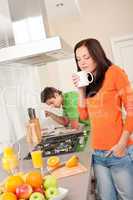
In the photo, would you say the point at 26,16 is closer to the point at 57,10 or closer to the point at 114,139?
the point at 114,139

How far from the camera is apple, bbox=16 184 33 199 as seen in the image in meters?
1.04

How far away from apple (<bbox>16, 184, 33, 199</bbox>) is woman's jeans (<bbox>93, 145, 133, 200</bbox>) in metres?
0.58

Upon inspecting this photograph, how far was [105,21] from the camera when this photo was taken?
443cm

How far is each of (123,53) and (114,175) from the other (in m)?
3.12

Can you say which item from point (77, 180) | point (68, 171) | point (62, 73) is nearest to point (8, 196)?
point (77, 180)

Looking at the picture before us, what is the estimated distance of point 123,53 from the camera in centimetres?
444

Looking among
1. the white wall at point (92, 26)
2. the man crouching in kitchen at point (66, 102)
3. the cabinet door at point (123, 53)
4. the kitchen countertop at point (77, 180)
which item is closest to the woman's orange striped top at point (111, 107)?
the kitchen countertop at point (77, 180)

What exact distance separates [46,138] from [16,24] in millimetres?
929

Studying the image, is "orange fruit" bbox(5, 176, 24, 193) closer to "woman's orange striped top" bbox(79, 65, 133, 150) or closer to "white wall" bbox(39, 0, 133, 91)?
"woman's orange striped top" bbox(79, 65, 133, 150)

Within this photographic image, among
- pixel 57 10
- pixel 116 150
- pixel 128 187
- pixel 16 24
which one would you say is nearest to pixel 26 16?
pixel 16 24

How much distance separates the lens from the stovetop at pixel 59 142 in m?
1.91

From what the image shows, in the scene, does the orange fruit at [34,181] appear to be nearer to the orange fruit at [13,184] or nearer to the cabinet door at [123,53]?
the orange fruit at [13,184]

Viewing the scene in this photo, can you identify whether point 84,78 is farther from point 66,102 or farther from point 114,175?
point 66,102

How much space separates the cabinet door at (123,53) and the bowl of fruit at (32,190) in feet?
11.4
